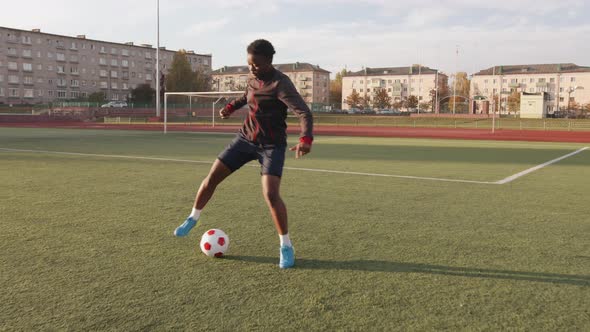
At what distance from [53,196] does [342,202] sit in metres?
4.37

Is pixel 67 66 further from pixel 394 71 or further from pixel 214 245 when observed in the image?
pixel 214 245

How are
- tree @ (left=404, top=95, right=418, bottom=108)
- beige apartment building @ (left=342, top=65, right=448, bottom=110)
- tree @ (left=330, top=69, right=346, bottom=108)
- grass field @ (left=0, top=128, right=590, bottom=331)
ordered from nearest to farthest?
grass field @ (left=0, top=128, right=590, bottom=331)
tree @ (left=404, top=95, right=418, bottom=108)
beige apartment building @ (left=342, top=65, right=448, bottom=110)
tree @ (left=330, top=69, right=346, bottom=108)

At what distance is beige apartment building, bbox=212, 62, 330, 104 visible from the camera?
14088 centimetres

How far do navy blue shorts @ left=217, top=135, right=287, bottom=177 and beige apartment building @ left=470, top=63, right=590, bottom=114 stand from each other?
12626 cm

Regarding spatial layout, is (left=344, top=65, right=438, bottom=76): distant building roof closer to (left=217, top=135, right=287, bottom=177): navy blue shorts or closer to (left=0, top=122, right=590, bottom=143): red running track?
(left=0, top=122, right=590, bottom=143): red running track

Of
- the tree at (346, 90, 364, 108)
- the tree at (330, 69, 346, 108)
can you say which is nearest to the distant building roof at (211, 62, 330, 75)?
the tree at (330, 69, 346, 108)

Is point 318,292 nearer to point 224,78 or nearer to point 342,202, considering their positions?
point 342,202

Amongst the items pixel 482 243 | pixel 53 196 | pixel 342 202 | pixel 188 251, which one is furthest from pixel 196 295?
pixel 53 196

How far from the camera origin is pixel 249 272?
13.1 feet

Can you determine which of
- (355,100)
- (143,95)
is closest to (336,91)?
(355,100)

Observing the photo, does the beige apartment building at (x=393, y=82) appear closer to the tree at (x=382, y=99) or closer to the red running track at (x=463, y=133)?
the tree at (x=382, y=99)

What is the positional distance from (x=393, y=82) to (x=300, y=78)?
27208mm

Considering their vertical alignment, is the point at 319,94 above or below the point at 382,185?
above

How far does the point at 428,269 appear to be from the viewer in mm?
4066
